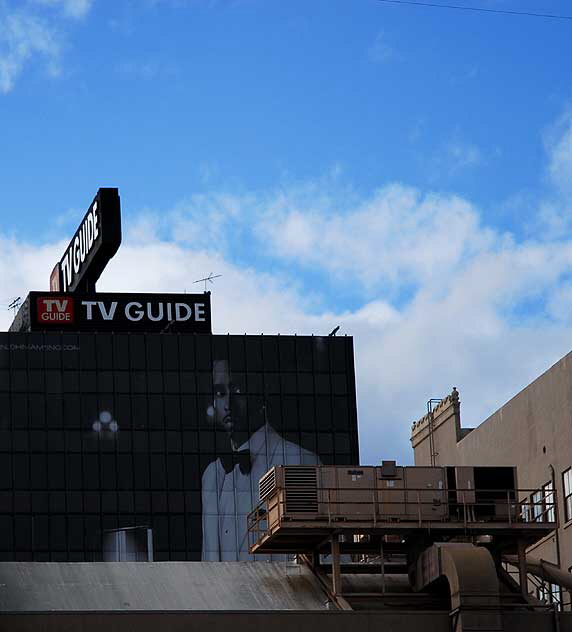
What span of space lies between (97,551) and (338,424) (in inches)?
935

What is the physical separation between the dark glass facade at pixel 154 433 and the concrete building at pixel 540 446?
44997mm

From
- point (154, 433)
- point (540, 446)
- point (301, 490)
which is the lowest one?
point (301, 490)

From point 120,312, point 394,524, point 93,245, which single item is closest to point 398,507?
point 394,524

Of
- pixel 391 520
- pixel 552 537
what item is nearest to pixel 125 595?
pixel 391 520

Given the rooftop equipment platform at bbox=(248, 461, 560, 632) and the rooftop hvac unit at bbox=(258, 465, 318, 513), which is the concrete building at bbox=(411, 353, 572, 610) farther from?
the rooftop hvac unit at bbox=(258, 465, 318, 513)

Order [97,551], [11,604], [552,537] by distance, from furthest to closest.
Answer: [97,551] < [552,537] < [11,604]

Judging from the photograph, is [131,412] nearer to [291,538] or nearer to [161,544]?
[161,544]

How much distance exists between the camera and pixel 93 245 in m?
141

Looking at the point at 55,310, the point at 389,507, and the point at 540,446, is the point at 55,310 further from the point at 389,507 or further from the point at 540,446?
the point at 389,507

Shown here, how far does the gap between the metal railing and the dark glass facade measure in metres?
76.2

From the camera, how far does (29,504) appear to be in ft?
461

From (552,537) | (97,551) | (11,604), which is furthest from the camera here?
(97,551)

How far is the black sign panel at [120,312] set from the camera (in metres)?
145

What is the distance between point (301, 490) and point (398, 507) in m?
3.73
